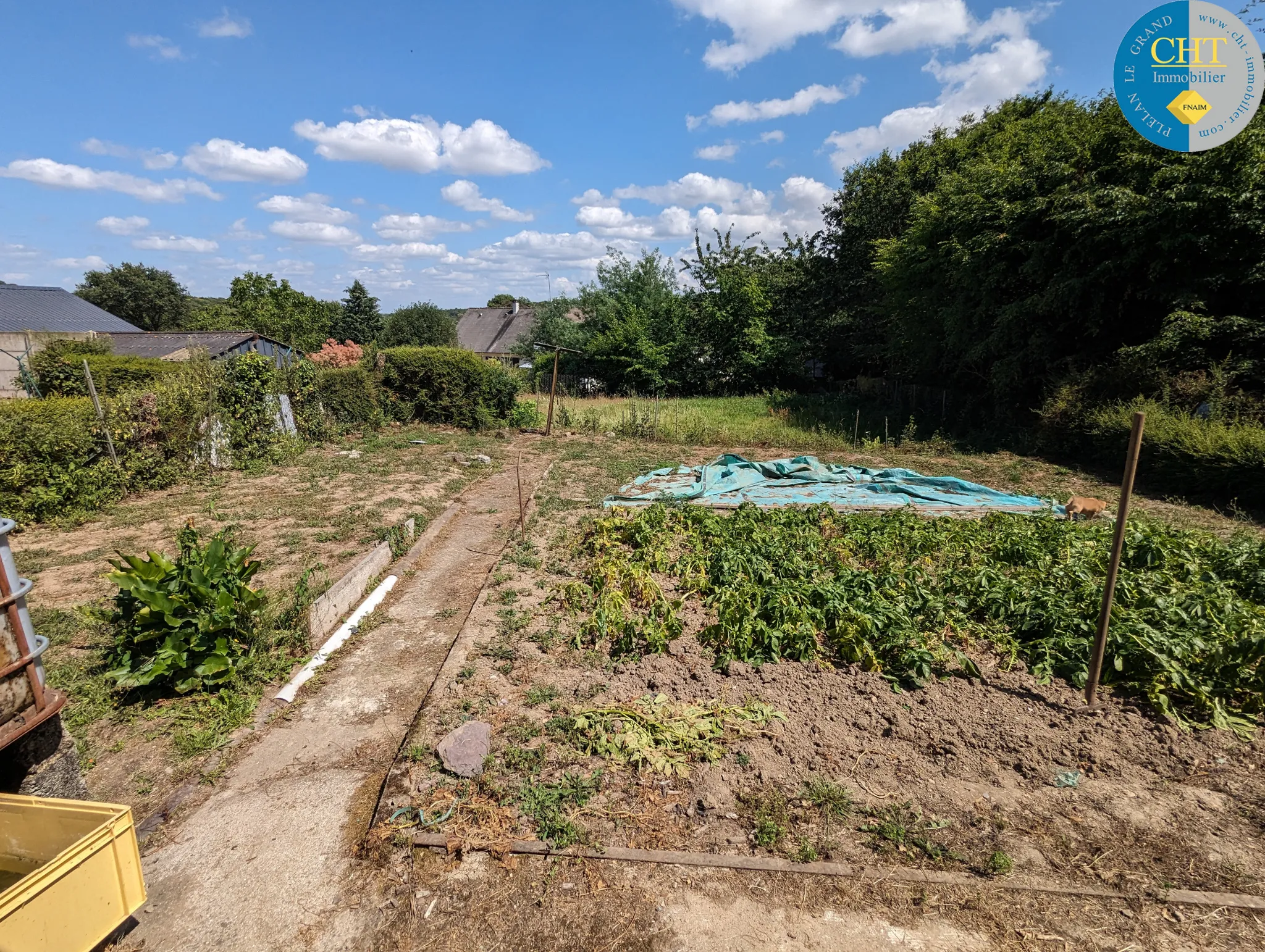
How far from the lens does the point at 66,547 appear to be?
673 cm

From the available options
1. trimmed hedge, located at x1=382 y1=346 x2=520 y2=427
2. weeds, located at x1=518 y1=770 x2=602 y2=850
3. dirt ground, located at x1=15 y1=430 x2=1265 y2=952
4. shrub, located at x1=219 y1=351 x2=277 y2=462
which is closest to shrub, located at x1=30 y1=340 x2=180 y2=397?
shrub, located at x1=219 y1=351 x2=277 y2=462

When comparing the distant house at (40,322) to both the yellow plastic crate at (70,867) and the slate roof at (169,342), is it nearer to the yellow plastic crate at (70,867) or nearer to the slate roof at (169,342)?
the slate roof at (169,342)

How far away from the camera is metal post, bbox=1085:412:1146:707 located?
10.9ft

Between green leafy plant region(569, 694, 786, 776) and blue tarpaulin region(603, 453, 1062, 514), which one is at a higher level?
blue tarpaulin region(603, 453, 1062, 514)

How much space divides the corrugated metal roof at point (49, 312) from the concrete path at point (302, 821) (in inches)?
1009

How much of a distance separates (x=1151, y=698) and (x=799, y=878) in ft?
8.30

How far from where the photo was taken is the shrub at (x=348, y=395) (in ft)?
43.5

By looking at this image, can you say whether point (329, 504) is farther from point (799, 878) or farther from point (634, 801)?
point (799, 878)

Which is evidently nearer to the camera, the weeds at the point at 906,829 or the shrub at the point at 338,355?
the weeds at the point at 906,829

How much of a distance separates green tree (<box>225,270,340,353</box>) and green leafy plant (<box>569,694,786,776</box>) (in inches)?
1345

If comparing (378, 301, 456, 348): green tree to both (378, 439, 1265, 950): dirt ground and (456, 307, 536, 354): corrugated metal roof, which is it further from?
(378, 439, 1265, 950): dirt ground

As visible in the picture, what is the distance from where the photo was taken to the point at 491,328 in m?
44.3

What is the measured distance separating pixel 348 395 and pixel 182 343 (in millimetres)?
8618

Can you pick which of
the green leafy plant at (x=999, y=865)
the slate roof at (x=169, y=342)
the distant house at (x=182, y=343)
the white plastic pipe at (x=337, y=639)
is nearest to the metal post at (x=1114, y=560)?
the green leafy plant at (x=999, y=865)
